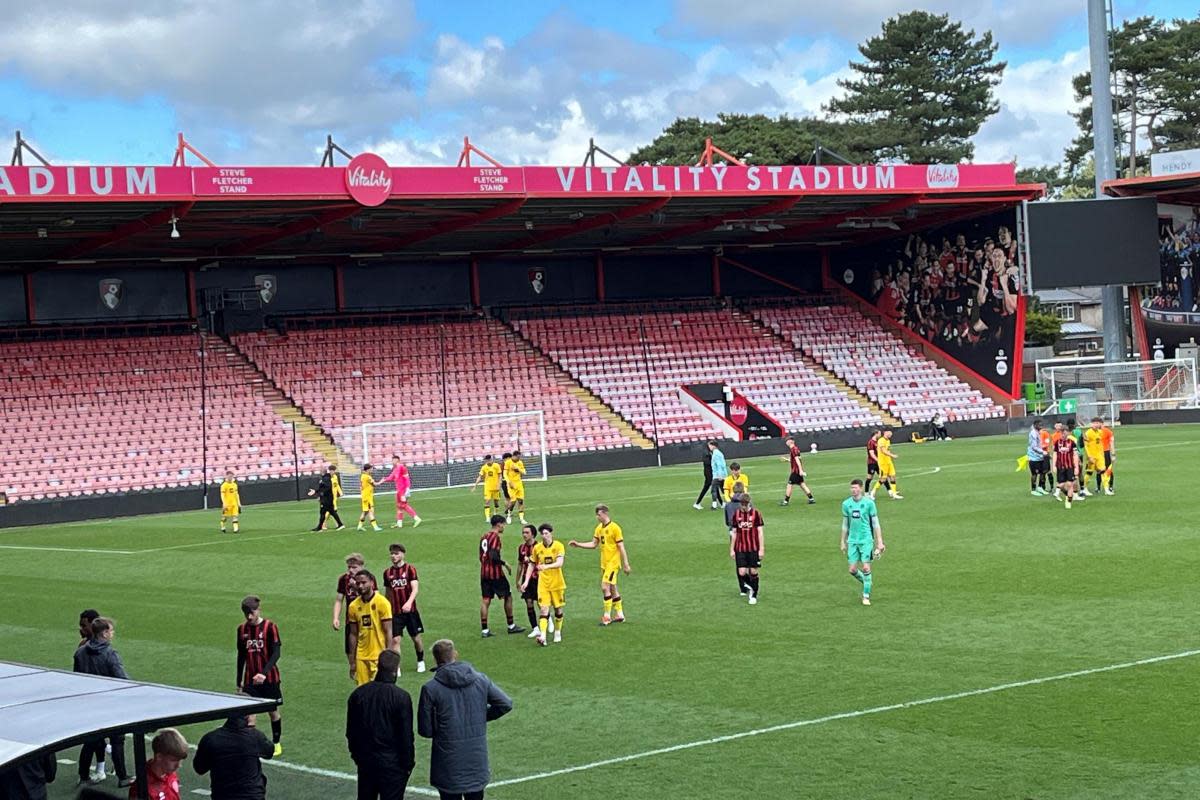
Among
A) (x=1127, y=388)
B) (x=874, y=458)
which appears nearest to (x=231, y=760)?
(x=874, y=458)

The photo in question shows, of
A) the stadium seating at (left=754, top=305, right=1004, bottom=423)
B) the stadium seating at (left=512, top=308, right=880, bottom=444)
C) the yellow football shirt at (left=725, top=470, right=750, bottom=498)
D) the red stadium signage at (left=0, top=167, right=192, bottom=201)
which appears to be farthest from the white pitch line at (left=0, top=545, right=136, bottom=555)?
the stadium seating at (left=754, top=305, right=1004, bottom=423)

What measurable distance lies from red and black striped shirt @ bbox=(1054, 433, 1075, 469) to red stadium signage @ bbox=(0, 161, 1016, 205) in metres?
24.2

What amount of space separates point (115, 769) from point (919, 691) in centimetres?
804

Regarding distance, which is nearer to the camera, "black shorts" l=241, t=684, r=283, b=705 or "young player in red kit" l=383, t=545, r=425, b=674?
"black shorts" l=241, t=684, r=283, b=705

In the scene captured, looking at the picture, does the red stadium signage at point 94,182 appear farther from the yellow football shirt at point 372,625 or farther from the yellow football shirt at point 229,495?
the yellow football shirt at point 372,625

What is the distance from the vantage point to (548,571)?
19.0 meters

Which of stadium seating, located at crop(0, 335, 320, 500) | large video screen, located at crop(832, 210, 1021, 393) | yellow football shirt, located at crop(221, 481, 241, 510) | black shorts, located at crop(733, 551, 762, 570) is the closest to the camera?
black shorts, located at crop(733, 551, 762, 570)

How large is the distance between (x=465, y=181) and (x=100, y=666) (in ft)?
117

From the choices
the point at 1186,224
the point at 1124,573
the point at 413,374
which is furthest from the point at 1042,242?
the point at 1124,573

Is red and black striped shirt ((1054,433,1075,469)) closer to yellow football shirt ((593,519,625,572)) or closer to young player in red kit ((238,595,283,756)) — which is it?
yellow football shirt ((593,519,625,572))

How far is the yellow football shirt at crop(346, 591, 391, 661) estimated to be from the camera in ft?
51.1

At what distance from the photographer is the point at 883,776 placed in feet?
39.4

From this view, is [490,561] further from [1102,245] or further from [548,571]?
[1102,245]

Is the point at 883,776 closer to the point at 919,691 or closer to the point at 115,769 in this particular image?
the point at 919,691
